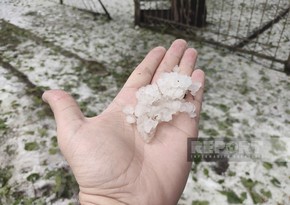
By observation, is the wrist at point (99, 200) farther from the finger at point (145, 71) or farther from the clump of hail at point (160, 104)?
the finger at point (145, 71)

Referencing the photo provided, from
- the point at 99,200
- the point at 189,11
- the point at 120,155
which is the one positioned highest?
the point at 120,155

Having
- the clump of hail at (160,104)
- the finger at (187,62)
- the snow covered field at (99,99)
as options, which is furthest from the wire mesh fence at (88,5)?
the clump of hail at (160,104)

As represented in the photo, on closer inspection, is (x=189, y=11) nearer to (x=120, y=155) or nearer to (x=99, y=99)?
(x=99, y=99)

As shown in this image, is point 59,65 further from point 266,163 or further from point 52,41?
point 266,163

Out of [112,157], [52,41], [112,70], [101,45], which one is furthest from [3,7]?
[112,157]

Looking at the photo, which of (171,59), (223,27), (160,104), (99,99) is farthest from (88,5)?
(160,104)

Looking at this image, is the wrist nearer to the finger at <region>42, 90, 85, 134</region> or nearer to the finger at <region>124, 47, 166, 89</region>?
the finger at <region>42, 90, 85, 134</region>

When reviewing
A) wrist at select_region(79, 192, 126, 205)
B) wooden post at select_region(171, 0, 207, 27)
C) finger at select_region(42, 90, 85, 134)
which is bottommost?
wooden post at select_region(171, 0, 207, 27)

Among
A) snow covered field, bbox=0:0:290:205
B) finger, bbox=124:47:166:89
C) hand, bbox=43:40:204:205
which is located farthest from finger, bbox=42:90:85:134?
snow covered field, bbox=0:0:290:205
